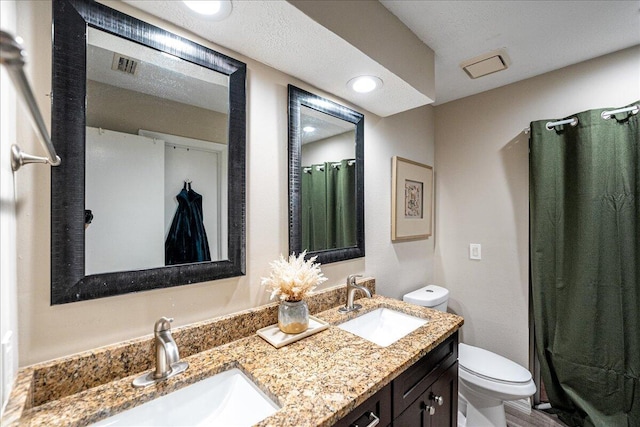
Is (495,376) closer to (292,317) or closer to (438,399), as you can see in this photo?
(438,399)

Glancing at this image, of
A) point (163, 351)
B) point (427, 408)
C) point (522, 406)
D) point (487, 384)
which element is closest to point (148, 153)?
point (163, 351)

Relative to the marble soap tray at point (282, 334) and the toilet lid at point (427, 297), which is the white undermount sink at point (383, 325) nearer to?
the marble soap tray at point (282, 334)

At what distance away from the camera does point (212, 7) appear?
2.95ft

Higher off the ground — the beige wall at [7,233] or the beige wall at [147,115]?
the beige wall at [147,115]

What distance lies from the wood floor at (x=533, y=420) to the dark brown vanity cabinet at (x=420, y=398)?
34.6 inches

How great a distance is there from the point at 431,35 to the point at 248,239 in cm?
142

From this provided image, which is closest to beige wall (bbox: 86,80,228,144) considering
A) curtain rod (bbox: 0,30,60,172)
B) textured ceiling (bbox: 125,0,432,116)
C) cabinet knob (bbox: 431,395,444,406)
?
textured ceiling (bbox: 125,0,432,116)

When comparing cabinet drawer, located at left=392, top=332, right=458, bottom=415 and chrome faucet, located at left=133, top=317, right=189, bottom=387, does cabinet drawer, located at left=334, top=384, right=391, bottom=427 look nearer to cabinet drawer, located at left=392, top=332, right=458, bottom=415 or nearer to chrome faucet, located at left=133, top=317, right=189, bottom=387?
cabinet drawer, located at left=392, top=332, right=458, bottom=415

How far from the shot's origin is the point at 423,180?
2225 millimetres

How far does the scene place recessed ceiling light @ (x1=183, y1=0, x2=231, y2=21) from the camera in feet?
2.87

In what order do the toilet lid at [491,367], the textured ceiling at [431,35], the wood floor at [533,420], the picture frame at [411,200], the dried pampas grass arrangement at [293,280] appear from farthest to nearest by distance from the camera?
the picture frame at [411,200], the wood floor at [533,420], the toilet lid at [491,367], the dried pampas grass arrangement at [293,280], the textured ceiling at [431,35]

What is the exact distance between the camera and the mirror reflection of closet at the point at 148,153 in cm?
84

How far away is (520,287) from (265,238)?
6.25 feet

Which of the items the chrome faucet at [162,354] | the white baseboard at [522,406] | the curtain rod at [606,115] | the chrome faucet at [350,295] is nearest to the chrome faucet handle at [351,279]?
the chrome faucet at [350,295]
